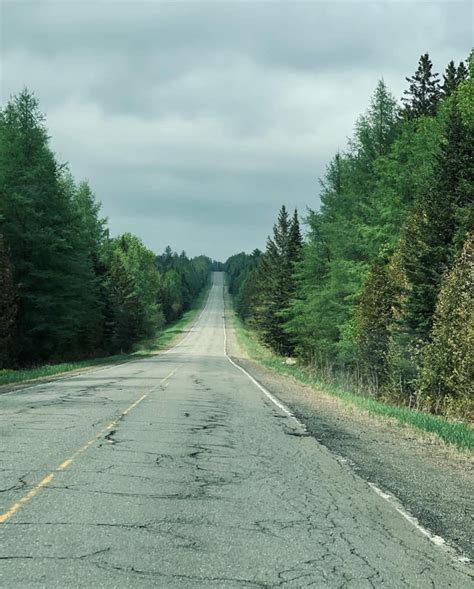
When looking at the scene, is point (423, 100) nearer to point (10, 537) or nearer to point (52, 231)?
point (52, 231)

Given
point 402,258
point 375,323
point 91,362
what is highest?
point 402,258

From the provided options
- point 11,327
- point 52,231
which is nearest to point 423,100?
point 52,231

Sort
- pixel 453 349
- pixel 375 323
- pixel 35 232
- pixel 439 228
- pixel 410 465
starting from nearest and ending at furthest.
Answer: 1. pixel 410 465
2. pixel 453 349
3. pixel 439 228
4. pixel 375 323
5. pixel 35 232

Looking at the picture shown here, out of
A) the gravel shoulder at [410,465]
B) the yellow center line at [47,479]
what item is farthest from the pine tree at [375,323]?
the yellow center line at [47,479]

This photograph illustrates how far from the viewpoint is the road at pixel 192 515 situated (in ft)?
15.4

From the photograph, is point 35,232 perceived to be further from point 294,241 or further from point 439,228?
point 294,241

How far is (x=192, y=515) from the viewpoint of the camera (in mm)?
6207

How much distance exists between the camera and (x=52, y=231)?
3812 cm

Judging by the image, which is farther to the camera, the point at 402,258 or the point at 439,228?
the point at 402,258

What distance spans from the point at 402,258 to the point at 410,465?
65.5 feet

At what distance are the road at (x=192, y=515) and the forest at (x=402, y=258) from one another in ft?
35.3

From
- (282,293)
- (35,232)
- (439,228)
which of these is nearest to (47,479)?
(439,228)

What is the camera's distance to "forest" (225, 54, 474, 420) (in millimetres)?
21094

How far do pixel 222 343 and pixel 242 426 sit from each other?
70950 millimetres
